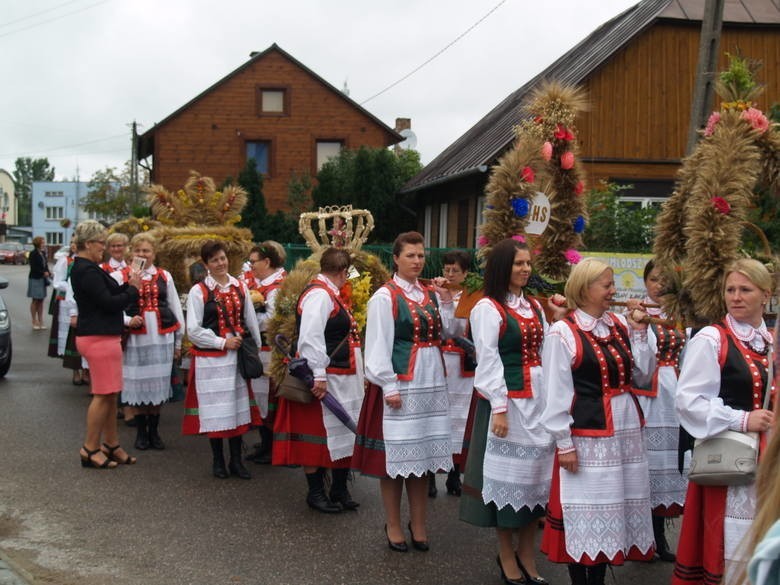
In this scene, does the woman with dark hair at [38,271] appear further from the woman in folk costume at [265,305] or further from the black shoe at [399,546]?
the black shoe at [399,546]

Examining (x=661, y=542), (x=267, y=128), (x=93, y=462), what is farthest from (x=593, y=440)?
(x=267, y=128)

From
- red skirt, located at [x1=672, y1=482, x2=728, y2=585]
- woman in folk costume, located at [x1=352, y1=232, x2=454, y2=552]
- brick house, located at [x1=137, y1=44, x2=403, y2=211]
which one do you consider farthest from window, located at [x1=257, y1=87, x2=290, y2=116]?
red skirt, located at [x1=672, y1=482, x2=728, y2=585]

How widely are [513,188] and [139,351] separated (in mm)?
4363

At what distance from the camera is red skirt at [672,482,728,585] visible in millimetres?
4000

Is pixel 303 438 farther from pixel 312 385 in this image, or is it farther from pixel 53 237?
pixel 53 237

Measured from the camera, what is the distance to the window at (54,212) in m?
104

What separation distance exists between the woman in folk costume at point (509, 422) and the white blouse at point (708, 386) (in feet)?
3.81

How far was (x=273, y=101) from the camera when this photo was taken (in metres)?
35.6

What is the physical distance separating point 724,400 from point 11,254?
67.3m

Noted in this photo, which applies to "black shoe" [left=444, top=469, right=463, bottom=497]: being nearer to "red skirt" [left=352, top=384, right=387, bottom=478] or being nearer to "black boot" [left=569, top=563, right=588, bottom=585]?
"red skirt" [left=352, top=384, right=387, bottom=478]

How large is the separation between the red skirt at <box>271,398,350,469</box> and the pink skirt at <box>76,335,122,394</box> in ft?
5.37

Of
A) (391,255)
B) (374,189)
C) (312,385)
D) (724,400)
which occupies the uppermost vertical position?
(374,189)

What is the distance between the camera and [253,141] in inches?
1390

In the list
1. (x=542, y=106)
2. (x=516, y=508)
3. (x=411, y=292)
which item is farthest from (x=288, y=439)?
(x=542, y=106)
